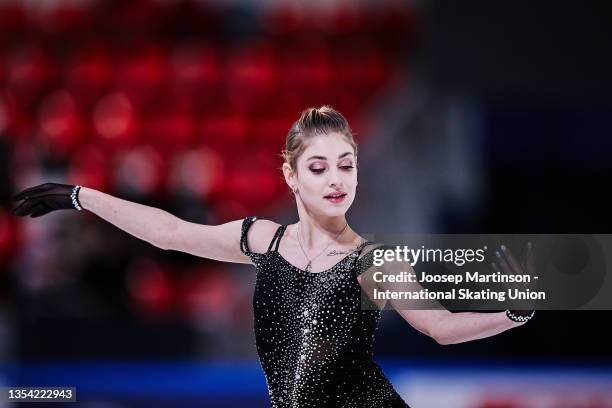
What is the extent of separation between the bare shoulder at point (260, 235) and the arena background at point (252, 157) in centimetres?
114

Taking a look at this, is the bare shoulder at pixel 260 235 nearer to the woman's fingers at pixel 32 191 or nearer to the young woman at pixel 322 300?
the young woman at pixel 322 300

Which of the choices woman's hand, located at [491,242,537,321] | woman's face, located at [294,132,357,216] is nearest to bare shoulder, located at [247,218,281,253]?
woman's face, located at [294,132,357,216]

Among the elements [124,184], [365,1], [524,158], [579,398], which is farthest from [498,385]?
[365,1]

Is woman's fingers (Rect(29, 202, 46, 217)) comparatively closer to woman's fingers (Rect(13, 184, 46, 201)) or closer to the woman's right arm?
woman's fingers (Rect(13, 184, 46, 201))

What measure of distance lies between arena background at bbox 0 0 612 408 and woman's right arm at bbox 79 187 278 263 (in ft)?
3.29

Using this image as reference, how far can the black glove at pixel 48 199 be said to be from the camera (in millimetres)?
2451

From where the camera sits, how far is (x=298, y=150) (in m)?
2.23

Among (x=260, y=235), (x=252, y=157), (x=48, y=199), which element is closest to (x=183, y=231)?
(x=260, y=235)

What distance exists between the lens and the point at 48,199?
8.09 feet

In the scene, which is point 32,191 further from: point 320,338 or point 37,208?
point 320,338

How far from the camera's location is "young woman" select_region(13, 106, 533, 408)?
2.19 m

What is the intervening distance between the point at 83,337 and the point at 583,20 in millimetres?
2756

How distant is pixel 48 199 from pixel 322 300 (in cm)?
83

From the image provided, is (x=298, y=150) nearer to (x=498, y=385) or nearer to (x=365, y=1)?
(x=498, y=385)
